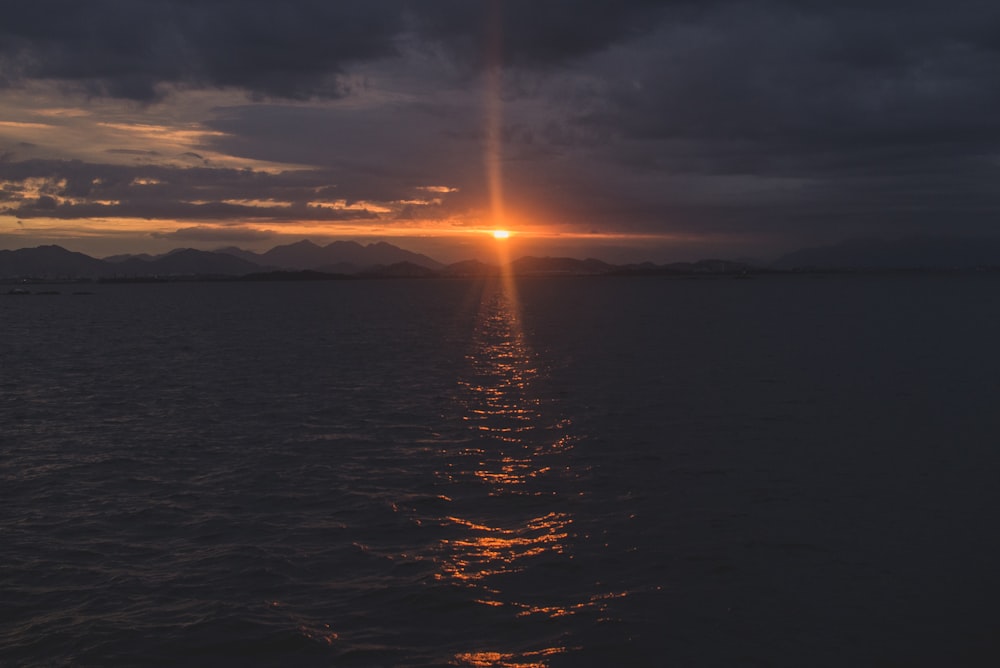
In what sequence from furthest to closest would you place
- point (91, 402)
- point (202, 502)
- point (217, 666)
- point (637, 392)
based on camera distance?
1. point (637, 392)
2. point (91, 402)
3. point (202, 502)
4. point (217, 666)

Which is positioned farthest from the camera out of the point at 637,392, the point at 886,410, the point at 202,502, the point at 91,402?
the point at 637,392

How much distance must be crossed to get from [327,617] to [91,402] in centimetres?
2961

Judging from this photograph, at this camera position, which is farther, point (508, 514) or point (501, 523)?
point (508, 514)

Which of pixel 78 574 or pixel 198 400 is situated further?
pixel 198 400

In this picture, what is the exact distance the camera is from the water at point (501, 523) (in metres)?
14.2

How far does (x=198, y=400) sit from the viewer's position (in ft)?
131

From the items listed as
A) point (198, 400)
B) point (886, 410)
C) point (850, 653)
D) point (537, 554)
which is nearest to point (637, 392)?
point (886, 410)

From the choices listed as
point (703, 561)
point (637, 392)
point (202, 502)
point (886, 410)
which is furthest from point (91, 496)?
point (886, 410)

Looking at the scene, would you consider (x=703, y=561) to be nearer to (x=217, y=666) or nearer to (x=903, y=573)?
(x=903, y=573)

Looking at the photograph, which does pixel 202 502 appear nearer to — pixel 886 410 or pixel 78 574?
pixel 78 574

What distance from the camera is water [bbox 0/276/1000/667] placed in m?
14.2

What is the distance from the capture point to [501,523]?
20.3 m

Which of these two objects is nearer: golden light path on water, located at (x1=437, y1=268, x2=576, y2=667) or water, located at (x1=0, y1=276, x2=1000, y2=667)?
water, located at (x1=0, y1=276, x2=1000, y2=667)

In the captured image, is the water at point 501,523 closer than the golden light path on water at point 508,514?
Yes
